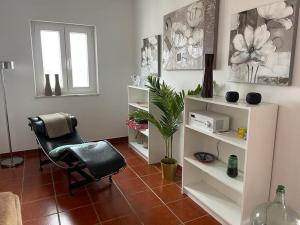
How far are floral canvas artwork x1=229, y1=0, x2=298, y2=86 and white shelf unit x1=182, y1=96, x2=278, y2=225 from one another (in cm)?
25

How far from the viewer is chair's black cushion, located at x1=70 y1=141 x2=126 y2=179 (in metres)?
2.24

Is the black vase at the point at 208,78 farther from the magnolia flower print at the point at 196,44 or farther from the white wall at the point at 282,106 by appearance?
the magnolia flower print at the point at 196,44

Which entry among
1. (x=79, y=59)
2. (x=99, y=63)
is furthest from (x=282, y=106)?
(x=79, y=59)

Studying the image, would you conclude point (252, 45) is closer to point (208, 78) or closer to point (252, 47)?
point (252, 47)

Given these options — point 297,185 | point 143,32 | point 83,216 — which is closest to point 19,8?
point 143,32

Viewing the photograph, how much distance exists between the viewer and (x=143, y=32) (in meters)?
3.66

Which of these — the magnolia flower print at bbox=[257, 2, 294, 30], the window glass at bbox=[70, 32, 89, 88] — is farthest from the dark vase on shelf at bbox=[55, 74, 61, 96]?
the magnolia flower print at bbox=[257, 2, 294, 30]

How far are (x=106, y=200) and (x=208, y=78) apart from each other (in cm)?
158

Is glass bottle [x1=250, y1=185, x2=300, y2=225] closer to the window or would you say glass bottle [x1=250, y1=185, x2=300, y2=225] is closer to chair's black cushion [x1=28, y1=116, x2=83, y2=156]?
chair's black cushion [x1=28, y1=116, x2=83, y2=156]

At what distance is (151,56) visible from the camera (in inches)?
135

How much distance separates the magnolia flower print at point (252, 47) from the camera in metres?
1.77

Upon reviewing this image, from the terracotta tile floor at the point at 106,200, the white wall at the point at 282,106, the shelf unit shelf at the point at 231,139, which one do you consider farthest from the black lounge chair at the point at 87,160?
the white wall at the point at 282,106

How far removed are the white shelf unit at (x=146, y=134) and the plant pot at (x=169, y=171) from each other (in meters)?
0.48

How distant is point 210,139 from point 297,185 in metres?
0.91
